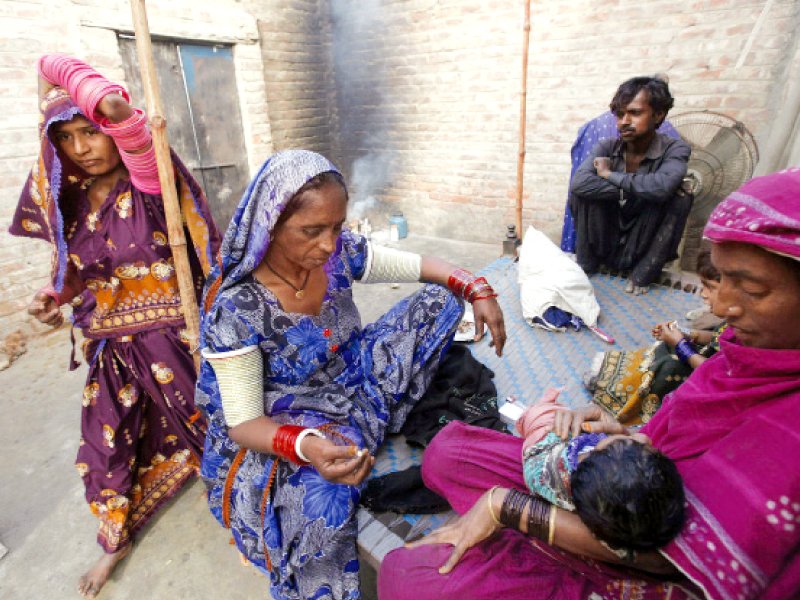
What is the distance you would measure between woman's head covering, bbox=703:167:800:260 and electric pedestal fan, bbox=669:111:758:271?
3.27 meters

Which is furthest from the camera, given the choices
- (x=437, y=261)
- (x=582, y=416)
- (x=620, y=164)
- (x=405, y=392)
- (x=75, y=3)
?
(x=75, y=3)

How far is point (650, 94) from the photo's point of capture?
3.40 meters

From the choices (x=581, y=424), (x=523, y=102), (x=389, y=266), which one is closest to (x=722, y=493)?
(x=581, y=424)

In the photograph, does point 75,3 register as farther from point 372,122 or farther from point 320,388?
point 320,388

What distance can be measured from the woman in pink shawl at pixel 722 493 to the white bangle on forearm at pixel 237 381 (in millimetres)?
746

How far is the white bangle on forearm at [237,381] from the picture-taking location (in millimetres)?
1629

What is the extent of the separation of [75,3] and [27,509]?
170 inches

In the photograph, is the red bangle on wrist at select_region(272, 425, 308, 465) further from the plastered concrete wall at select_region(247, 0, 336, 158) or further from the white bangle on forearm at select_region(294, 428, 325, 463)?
the plastered concrete wall at select_region(247, 0, 336, 158)

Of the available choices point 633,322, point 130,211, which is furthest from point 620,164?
point 130,211

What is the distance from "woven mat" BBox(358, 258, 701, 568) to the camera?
186 cm

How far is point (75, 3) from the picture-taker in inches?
163

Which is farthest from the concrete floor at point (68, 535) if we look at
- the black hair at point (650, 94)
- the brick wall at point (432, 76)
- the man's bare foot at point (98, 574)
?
the black hair at point (650, 94)

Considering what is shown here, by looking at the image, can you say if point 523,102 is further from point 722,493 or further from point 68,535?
point 68,535

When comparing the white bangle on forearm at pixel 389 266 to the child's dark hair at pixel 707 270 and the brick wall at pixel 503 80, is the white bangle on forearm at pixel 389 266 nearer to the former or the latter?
the child's dark hair at pixel 707 270
